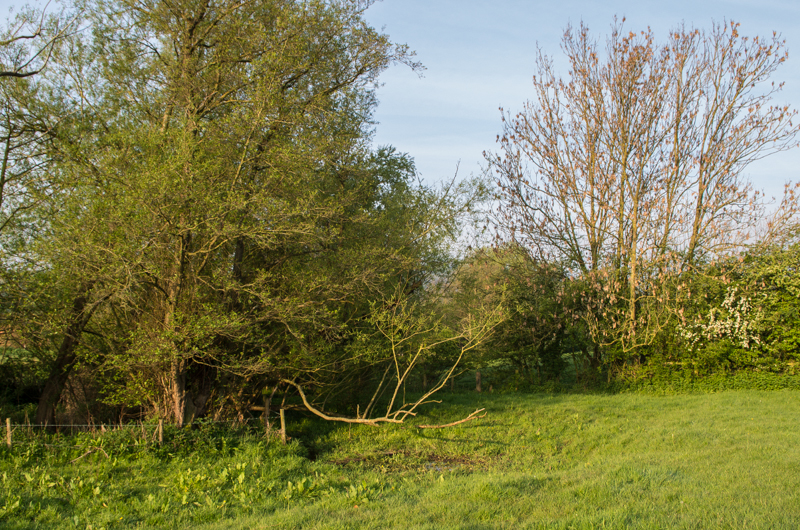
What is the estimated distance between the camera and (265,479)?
6.56 meters

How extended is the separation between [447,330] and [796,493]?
5796mm

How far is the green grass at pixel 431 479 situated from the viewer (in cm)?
472

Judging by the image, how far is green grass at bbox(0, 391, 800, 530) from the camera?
186 inches

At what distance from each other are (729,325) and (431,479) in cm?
1228

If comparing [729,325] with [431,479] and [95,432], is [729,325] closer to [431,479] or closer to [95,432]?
[431,479]

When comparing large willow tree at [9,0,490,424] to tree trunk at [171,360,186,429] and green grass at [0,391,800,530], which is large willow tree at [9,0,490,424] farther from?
green grass at [0,391,800,530]

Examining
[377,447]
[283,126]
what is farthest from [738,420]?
[283,126]

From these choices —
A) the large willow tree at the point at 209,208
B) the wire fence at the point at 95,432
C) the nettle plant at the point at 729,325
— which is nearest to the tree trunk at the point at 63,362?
the large willow tree at the point at 209,208

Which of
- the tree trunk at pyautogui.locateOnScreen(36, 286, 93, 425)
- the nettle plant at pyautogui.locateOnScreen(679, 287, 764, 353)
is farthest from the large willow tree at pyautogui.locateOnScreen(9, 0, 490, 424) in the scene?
the nettle plant at pyautogui.locateOnScreen(679, 287, 764, 353)

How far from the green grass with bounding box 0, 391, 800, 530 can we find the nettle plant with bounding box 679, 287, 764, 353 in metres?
4.47

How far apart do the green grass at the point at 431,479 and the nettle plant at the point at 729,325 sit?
4.47 metres

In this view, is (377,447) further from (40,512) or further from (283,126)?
(283,126)

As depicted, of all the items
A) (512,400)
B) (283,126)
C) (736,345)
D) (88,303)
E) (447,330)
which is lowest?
(512,400)

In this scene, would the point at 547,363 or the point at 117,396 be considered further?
the point at 547,363
